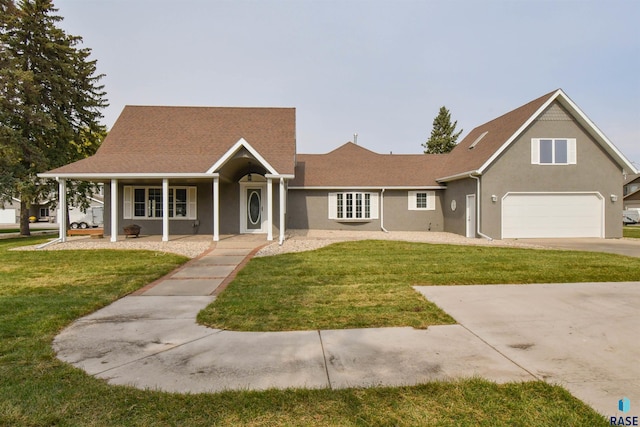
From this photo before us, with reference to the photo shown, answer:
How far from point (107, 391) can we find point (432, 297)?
207 inches

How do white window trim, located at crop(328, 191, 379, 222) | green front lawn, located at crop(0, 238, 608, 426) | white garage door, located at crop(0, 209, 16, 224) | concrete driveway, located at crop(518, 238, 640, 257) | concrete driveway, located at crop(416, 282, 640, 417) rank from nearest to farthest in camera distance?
green front lawn, located at crop(0, 238, 608, 426)
concrete driveway, located at crop(416, 282, 640, 417)
concrete driveway, located at crop(518, 238, 640, 257)
white window trim, located at crop(328, 191, 379, 222)
white garage door, located at crop(0, 209, 16, 224)

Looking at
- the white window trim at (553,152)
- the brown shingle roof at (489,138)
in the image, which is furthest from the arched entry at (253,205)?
the white window trim at (553,152)

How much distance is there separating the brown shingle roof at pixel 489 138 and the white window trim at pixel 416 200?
1.30 meters

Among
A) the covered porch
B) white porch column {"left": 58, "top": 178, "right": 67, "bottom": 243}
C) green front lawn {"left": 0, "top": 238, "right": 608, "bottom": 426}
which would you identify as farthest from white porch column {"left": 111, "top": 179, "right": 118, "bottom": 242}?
green front lawn {"left": 0, "top": 238, "right": 608, "bottom": 426}

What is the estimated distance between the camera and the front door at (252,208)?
59.6 ft

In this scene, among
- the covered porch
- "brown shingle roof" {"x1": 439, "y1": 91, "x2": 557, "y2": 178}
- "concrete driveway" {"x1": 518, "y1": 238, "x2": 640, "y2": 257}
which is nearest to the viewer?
"concrete driveway" {"x1": 518, "y1": 238, "x2": 640, "y2": 257}

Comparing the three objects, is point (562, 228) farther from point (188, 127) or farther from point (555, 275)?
point (188, 127)

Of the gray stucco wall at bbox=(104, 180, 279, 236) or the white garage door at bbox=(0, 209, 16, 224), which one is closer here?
the gray stucco wall at bbox=(104, 180, 279, 236)

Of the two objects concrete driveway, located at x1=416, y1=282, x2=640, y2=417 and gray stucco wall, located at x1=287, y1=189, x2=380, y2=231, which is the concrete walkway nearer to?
concrete driveway, located at x1=416, y1=282, x2=640, y2=417

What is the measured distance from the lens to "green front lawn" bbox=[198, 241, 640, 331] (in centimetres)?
555

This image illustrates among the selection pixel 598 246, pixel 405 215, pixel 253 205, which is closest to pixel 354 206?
pixel 405 215

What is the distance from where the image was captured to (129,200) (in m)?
18.0

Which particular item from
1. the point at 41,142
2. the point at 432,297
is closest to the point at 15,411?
the point at 432,297

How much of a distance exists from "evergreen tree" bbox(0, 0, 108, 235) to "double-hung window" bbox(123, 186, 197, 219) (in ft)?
20.7
